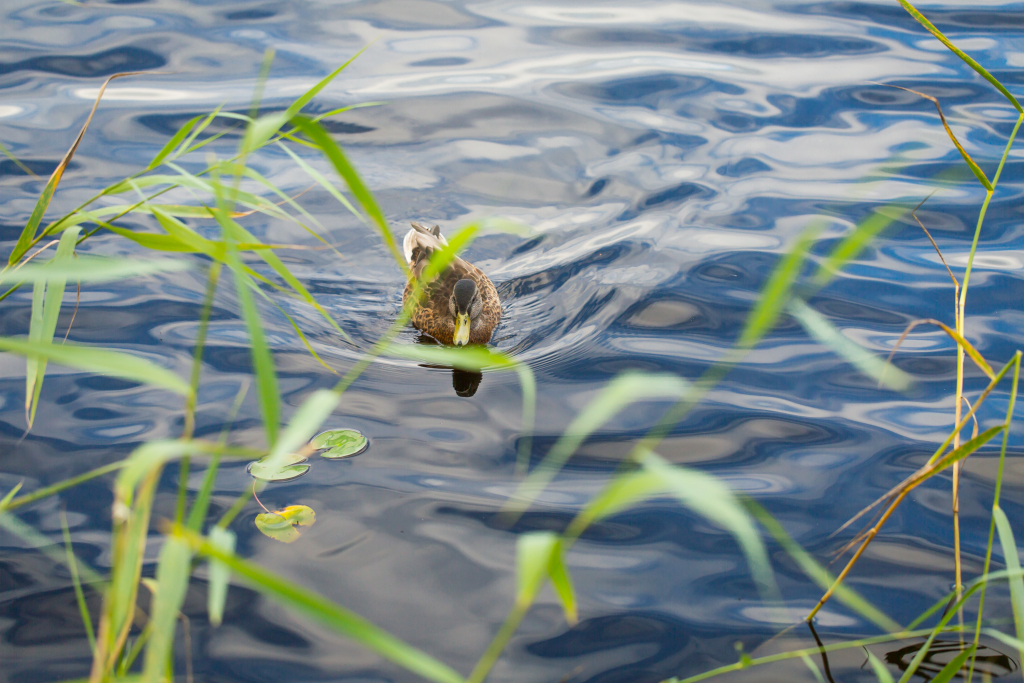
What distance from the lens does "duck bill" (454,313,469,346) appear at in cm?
475

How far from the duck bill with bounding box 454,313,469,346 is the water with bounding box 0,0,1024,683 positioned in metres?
0.25

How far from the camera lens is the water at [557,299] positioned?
2799mm

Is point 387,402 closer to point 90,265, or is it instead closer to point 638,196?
point 90,265

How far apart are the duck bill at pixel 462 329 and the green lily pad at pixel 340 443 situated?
130cm

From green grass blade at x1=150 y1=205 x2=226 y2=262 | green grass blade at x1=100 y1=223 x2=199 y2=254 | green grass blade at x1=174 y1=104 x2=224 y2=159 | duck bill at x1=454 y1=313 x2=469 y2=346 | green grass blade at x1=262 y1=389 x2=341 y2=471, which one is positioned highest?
green grass blade at x1=174 y1=104 x2=224 y2=159

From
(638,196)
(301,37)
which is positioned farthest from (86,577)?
(301,37)

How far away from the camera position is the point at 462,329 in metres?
4.78

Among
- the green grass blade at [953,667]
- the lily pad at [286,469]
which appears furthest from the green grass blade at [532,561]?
the lily pad at [286,469]

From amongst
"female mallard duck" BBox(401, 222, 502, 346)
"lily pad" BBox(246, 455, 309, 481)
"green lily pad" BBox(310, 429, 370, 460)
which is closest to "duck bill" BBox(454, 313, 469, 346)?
"female mallard duck" BBox(401, 222, 502, 346)

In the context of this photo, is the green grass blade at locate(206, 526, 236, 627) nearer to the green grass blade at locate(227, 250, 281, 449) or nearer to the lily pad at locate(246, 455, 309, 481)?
the green grass blade at locate(227, 250, 281, 449)

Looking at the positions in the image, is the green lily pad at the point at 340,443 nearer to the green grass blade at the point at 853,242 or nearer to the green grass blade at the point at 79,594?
the green grass blade at the point at 79,594

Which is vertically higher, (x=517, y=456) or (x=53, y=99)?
(x=53, y=99)

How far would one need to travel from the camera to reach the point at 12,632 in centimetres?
263

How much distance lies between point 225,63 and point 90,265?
6.33 m
